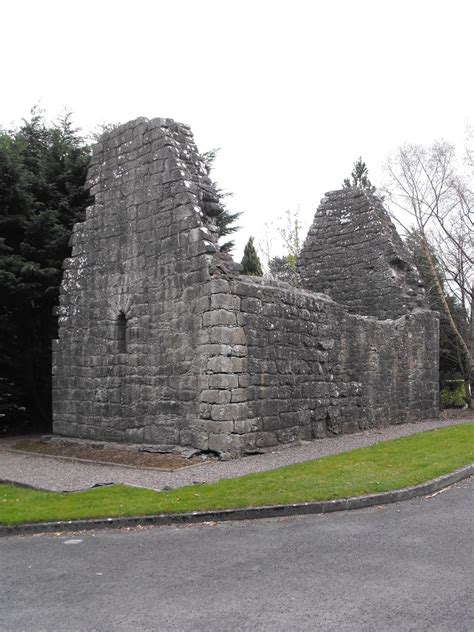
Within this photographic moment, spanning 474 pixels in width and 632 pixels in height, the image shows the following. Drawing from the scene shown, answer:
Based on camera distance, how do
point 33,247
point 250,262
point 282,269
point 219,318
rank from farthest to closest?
point 282,269 → point 250,262 → point 33,247 → point 219,318

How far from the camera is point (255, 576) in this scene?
5355 mm

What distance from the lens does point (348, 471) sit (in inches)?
371

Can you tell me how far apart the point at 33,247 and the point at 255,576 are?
12372mm

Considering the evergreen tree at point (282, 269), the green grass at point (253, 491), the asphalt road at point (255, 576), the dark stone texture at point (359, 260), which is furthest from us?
the evergreen tree at point (282, 269)

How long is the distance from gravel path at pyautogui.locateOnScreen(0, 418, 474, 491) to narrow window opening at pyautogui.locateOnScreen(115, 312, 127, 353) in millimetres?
2447

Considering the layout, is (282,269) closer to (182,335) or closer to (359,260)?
(359,260)

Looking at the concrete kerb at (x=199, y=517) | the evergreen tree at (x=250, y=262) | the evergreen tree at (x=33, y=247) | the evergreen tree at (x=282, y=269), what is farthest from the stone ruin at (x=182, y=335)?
the evergreen tree at (x=282, y=269)

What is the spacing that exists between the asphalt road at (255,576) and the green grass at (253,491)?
0.40 meters

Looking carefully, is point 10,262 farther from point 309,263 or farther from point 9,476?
point 309,263

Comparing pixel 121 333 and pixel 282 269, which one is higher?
pixel 282 269

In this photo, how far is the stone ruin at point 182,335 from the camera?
37.5ft

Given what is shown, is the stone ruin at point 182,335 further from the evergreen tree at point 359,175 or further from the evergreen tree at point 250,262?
the evergreen tree at point 359,175

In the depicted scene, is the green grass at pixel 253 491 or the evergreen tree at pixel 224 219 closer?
the green grass at pixel 253 491

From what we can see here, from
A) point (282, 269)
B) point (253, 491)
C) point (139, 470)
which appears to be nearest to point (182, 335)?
point (139, 470)
